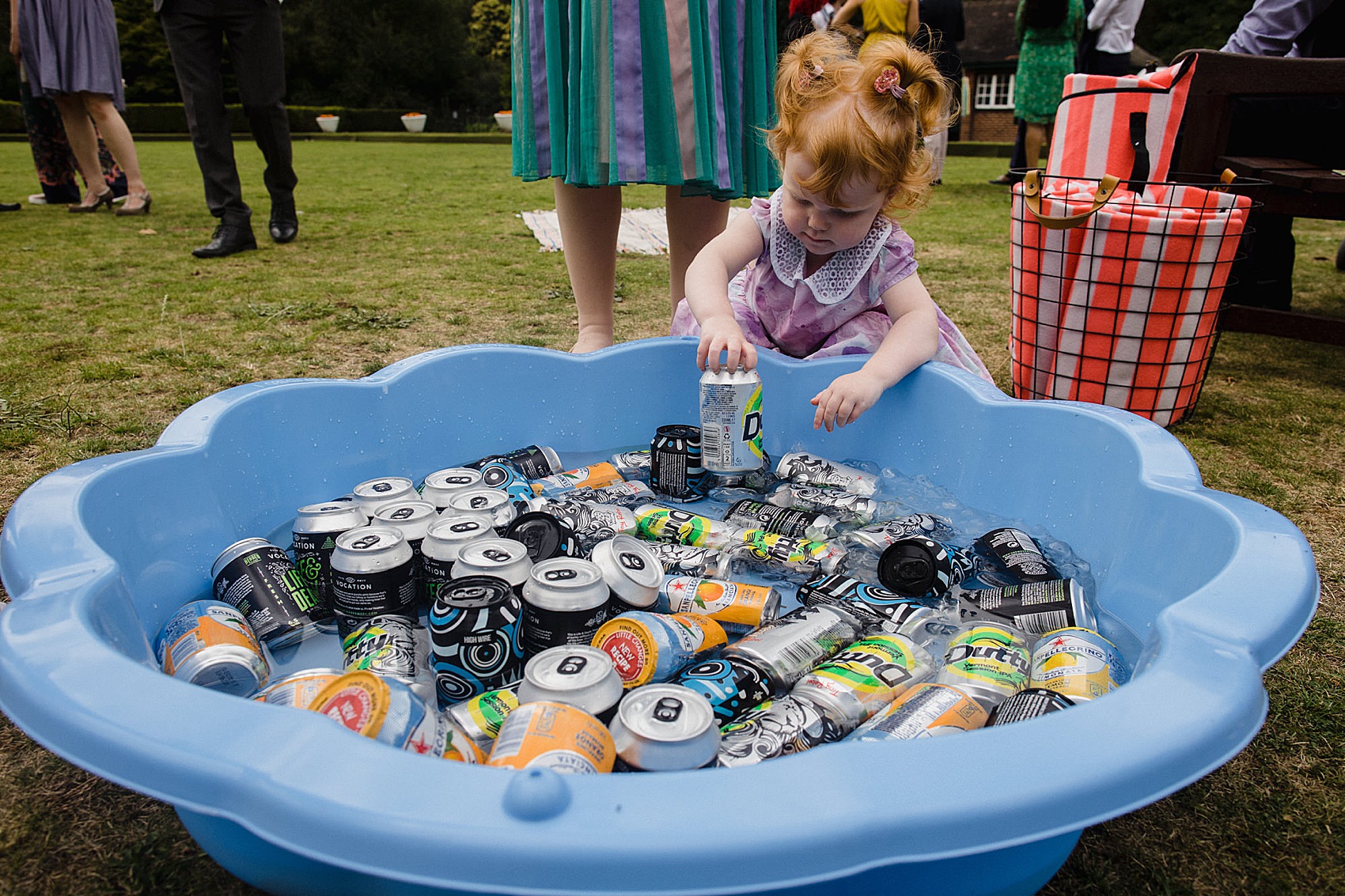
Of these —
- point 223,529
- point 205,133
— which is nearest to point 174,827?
point 223,529

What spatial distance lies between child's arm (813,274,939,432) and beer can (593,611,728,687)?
583mm

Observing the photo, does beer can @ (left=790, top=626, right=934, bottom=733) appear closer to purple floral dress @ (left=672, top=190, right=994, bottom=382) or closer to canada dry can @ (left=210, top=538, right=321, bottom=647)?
canada dry can @ (left=210, top=538, right=321, bottom=647)

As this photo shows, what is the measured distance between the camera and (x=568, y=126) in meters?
2.23

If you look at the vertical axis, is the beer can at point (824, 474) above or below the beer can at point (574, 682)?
below

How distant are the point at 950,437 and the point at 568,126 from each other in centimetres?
118

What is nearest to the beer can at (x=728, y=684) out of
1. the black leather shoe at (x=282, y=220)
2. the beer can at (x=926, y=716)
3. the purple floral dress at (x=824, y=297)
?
the beer can at (x=926, y=716)

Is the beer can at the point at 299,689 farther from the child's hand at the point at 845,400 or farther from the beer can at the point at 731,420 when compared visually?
the child's hand at the point at 845,400

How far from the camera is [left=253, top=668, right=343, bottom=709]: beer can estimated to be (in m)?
1.03

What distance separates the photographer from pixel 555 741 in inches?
35.9

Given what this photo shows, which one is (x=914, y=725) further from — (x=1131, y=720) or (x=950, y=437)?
(x=950, y=437)

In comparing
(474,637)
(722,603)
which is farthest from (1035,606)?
(474,637)

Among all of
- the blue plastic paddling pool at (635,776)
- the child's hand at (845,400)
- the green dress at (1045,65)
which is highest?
the green dress at (1045,65)

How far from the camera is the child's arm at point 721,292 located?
1.74m

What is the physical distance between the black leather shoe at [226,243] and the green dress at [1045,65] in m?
4.87
